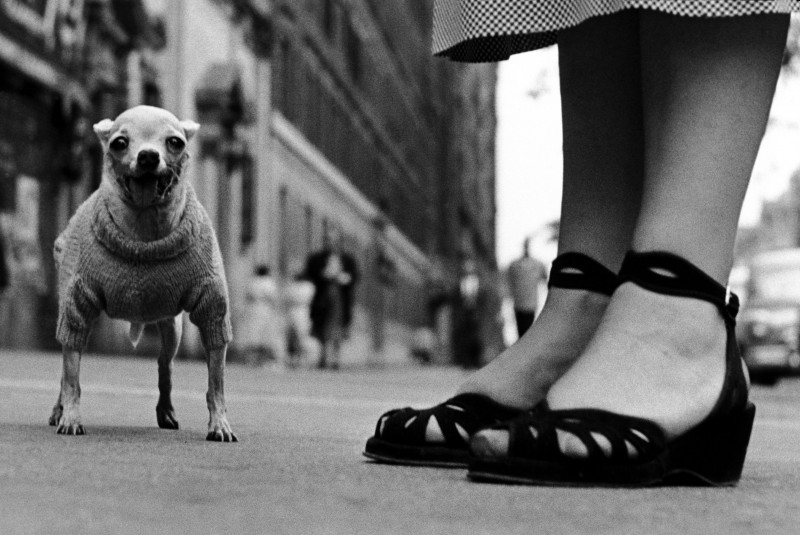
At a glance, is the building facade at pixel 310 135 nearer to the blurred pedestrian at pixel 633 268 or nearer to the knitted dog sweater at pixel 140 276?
the knitted dog sweater at pixel 140 276

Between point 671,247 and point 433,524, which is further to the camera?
point 671,247

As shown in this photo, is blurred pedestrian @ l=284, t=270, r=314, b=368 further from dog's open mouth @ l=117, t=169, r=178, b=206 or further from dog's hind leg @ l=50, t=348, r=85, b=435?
dog's open mouth @ l=117, t=169, r=178, b=206

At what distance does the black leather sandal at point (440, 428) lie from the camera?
2.54 meters

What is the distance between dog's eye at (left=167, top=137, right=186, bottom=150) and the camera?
3.18m

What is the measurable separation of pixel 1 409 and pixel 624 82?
2260mm

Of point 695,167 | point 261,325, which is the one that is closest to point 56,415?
point 695,167

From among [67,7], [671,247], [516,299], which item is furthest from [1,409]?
[67,7]

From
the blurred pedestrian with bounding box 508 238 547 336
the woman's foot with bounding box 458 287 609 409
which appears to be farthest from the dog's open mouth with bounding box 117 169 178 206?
the blurred pedestrian with bounding box 508 238 547 336

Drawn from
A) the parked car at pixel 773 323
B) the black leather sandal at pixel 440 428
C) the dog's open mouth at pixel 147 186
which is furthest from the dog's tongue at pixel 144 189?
the parked car at pixel 773 323

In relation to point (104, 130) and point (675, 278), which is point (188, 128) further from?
point (675, 278)

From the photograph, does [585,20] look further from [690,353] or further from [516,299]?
[516,299]

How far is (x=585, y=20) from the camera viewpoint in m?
2.81

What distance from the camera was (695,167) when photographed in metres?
2.55

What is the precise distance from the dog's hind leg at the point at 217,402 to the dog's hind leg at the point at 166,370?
274mm
